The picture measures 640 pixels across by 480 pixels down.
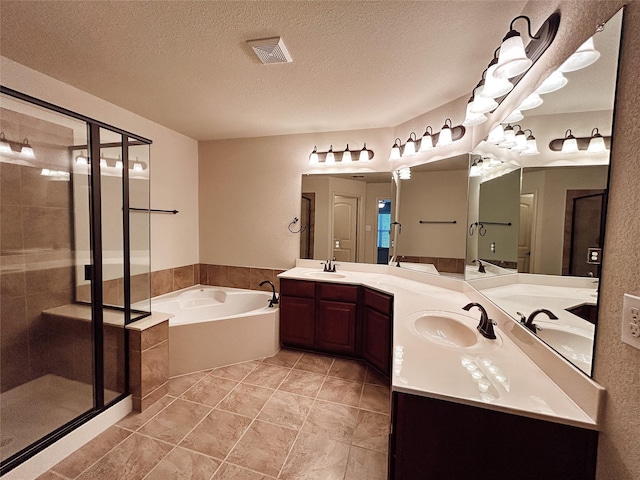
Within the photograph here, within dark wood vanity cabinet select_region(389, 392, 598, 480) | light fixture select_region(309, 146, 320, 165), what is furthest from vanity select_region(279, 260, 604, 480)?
light fixture select_region(309, 146, 320, 165)

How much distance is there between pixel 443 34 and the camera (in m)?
1.57

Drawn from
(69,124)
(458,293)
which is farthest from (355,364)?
(69,124)

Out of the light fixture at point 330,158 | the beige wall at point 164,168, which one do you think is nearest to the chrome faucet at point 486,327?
the light fixture at point 330,158

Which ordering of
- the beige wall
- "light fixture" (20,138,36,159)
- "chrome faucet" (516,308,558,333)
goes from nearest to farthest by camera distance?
"chrome faucet" (516,308,558,333)
"light fixture" (20,138,36,159)
the beige wall

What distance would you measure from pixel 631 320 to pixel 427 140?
83.5 inches

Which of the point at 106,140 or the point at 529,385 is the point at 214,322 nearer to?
the point at 106,140

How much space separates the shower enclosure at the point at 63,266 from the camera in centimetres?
186

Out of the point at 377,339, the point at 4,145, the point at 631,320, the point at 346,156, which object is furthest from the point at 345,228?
the point at 4,145

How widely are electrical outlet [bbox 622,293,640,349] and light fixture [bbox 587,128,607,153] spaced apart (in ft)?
1.52

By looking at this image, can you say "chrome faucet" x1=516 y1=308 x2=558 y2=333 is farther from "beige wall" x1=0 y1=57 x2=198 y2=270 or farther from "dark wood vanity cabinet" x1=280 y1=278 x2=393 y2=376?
"beige wall" x1=0 y1=57 x2=198 y2=270

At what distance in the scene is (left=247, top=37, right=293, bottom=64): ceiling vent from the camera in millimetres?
1643

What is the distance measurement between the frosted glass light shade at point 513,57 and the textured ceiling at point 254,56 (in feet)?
1.13

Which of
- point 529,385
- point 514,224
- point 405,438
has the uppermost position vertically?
point 514,224

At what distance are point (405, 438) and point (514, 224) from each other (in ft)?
4.02
